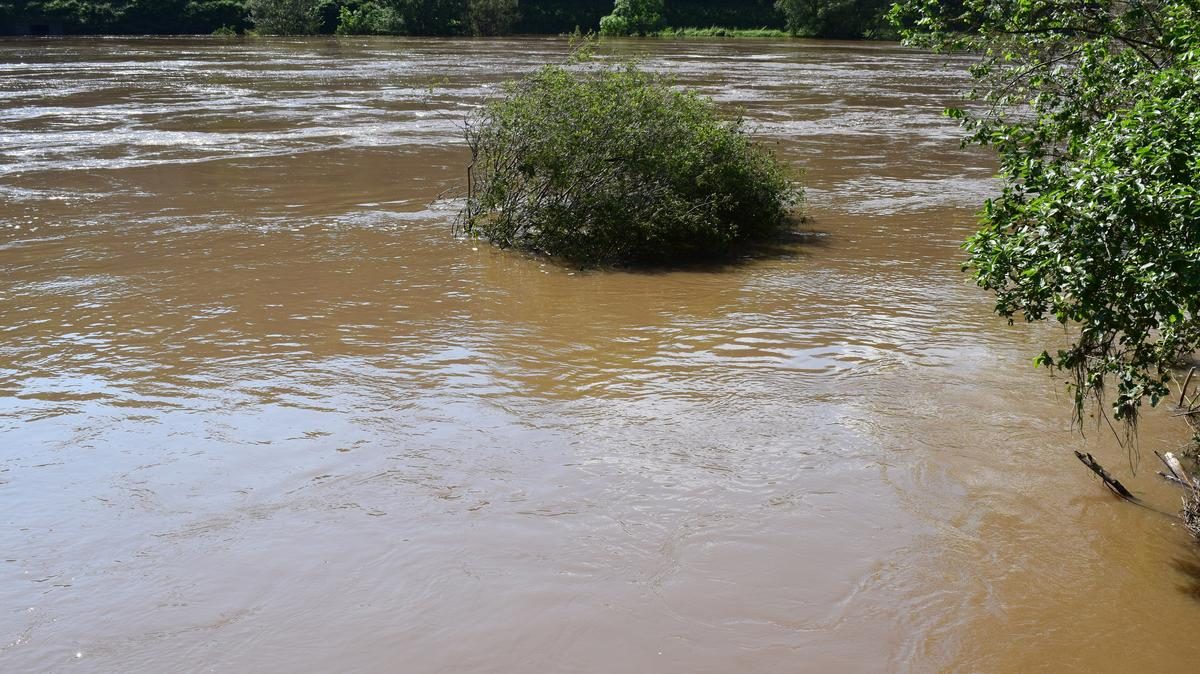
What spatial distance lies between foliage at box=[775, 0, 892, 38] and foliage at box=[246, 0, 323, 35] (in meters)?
30.5

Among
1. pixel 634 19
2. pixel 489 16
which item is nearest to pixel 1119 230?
pixel 489 16

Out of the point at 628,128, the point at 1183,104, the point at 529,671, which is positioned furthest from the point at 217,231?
the point at 1183,104

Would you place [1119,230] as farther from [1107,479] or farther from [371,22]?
[371,22]

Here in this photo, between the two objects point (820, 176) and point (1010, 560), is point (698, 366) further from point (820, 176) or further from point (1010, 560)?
point (820, 176)

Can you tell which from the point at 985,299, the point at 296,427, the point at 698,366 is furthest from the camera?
the point at 985,299

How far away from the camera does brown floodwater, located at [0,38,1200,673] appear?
5.43 m

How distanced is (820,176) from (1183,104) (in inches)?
548

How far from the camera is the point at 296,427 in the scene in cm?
793

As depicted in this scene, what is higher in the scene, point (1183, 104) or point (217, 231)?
point (1183, 104)

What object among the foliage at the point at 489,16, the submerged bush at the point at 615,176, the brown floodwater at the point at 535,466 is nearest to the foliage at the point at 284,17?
the foliage at the point at 489,16

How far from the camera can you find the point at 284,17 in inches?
2842

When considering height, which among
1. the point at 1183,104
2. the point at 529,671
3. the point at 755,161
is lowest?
the point at 529,671

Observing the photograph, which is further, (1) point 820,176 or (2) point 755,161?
(1) point 820,176

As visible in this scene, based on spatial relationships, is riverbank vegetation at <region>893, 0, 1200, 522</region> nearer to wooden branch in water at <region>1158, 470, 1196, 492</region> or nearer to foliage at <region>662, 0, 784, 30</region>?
wooden branch in water at <region>1158, 470, 1196, 492</region>
